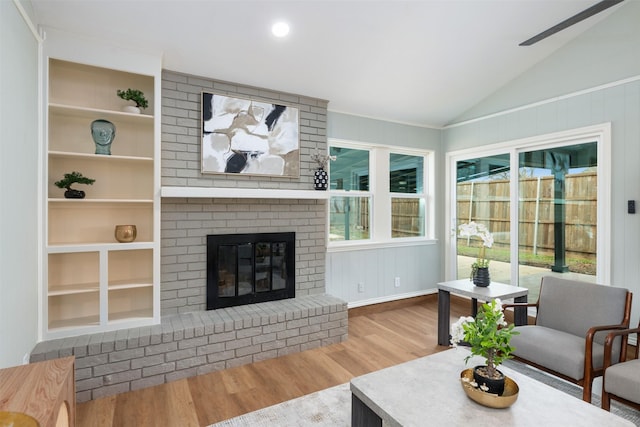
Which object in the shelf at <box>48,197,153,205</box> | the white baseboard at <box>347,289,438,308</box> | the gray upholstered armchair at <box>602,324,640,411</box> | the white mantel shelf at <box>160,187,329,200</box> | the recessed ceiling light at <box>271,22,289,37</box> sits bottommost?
the white baseboard at <box>347,289,438,308</box>

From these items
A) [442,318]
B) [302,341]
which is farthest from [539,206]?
[302,341]

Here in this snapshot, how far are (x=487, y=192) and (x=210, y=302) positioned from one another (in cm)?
370

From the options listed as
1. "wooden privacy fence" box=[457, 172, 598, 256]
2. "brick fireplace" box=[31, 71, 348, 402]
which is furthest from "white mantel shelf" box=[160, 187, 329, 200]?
"wooden privacy fence" box=[457, 172, 598, 256]

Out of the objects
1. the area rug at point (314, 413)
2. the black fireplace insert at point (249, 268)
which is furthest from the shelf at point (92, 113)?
the area rug at point (314, 413)

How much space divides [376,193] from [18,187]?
354cm

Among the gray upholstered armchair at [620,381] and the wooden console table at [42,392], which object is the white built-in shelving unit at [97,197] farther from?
the gray upholstered armchair at [620,381]

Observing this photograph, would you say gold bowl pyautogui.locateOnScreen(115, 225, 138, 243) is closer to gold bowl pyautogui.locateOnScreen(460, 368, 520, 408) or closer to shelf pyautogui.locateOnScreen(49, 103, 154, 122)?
shelf pyautogui.locateOnScreen(49, 103, 154, 122)

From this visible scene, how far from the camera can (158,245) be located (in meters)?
2.84

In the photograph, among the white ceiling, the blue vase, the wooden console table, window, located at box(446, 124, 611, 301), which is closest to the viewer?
the wooden console table

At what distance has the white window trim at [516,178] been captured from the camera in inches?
125

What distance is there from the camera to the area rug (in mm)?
2133

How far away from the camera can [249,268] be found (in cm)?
346

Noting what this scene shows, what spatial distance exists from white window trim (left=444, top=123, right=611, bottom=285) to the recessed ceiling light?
2.77m

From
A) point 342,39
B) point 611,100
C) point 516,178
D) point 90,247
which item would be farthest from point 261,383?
point 611,100
